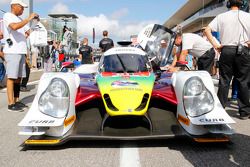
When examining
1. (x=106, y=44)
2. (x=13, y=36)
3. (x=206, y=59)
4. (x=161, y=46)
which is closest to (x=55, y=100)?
(x=13, y=36)

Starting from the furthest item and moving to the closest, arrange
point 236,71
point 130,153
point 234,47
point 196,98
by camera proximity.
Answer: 1. point 236,71
2. point 234,47
3. point 196,98
4. point 130,153

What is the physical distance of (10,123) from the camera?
4.92 m

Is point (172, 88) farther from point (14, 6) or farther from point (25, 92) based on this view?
point (25, 92)

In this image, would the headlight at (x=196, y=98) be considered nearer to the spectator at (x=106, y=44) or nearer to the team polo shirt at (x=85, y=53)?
the spectator at (x=106, y=44)

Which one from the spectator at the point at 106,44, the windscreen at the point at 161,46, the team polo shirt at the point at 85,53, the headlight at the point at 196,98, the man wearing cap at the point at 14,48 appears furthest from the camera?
the team polo shirt at the point at 85,53

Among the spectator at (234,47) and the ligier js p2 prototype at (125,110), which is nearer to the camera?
the ligier js p2 prototype at (125,110)

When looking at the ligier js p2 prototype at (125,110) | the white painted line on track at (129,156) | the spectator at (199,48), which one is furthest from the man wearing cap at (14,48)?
the white painted line on track at (129,156)

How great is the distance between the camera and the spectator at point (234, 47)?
4957 millimetres

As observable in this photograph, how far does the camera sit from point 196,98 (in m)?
3.63

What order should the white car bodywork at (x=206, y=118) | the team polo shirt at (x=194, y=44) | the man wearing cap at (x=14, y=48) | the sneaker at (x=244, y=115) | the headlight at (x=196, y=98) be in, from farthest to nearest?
the team polo shirt at (x=194, y=44)
the man wearing cap at (x=14, y=48)
the sneaker at (x=244, y=115)
the headlight at (x=196, y=98)
the white car bodywork at (x=206, y=118)

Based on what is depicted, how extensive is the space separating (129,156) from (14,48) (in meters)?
3.51

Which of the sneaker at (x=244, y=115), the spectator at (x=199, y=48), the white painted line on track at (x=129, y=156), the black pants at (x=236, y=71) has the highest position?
the spectator at (x=199, y=48)

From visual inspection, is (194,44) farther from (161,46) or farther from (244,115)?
(244,115)

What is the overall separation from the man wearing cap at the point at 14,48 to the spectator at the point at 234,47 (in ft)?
10.5
